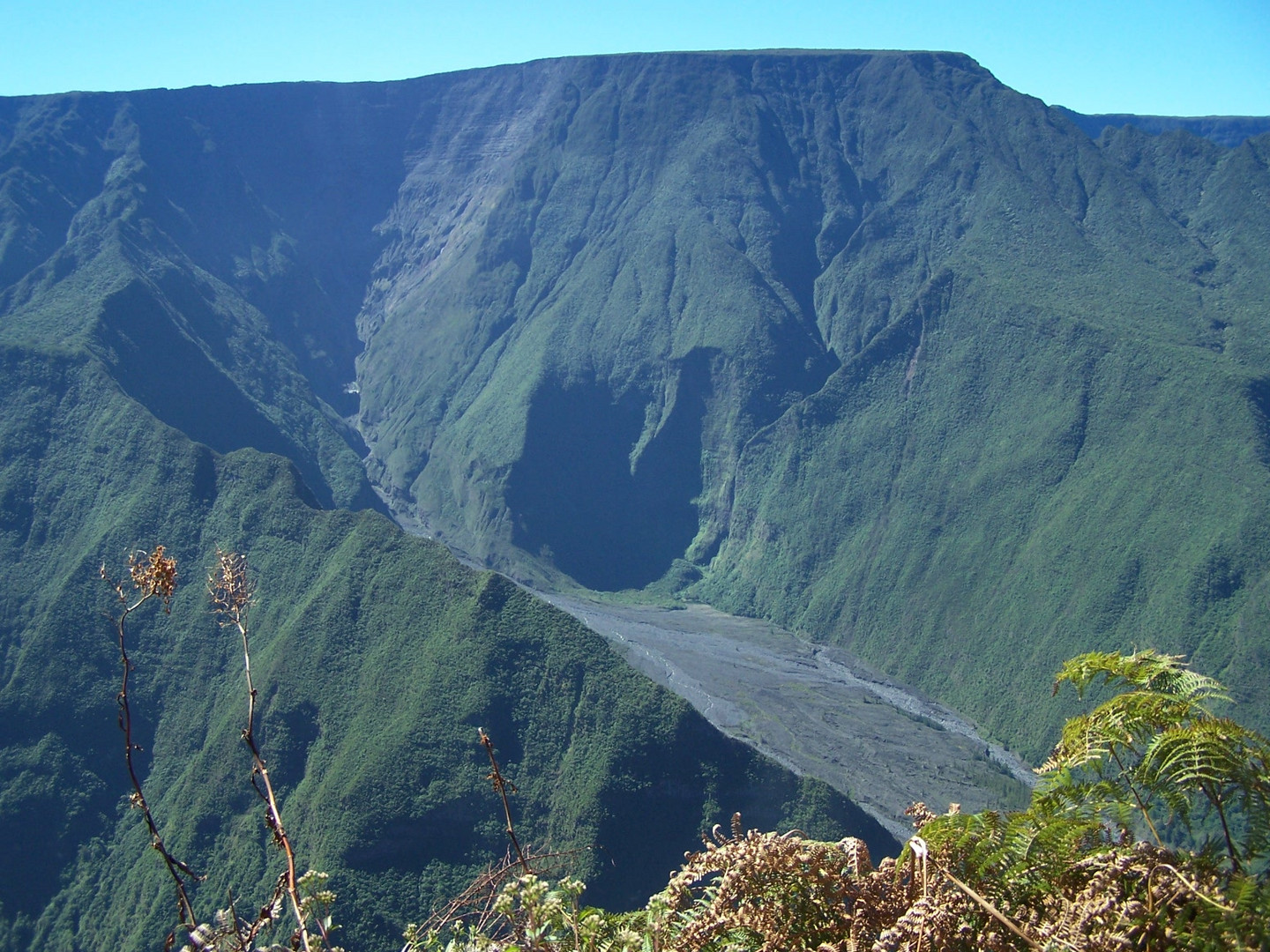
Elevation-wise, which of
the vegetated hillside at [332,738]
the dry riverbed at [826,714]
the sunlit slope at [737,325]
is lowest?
the vegetated hillside at [332,738]

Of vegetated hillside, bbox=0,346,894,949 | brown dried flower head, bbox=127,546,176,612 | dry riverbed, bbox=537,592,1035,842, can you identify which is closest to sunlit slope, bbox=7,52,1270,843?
dry riverbed, bbox=537,592,1035,842

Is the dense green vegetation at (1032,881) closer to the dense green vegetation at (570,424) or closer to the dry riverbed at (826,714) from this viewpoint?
the dense green vegetation at (570,424)

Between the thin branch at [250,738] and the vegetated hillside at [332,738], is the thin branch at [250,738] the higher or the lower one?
the higher one

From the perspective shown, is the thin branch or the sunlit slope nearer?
the thin branch

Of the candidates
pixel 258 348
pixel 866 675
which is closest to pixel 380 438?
pixel 258 348

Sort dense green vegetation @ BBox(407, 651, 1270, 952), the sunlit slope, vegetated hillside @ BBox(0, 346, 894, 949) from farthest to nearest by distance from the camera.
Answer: the sunlit slope, vegetated hillside @ BBox(0, 346, 894, 949), dense green vegetation @ BBox(407, 651, 1270, 952)

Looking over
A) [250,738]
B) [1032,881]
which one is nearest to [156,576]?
[250,738]

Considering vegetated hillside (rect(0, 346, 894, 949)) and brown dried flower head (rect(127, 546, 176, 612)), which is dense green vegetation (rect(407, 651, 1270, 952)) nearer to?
brown dried flower head (rect(127, 546, 176, 612))

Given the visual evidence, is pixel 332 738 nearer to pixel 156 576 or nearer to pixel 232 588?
pixel 156 576

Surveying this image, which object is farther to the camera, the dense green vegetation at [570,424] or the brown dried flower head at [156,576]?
the dense green vegetation at [570,424]

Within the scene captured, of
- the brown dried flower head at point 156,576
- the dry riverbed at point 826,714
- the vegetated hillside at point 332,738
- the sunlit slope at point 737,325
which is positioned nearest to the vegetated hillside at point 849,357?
the sunlit slope at point 737,325
